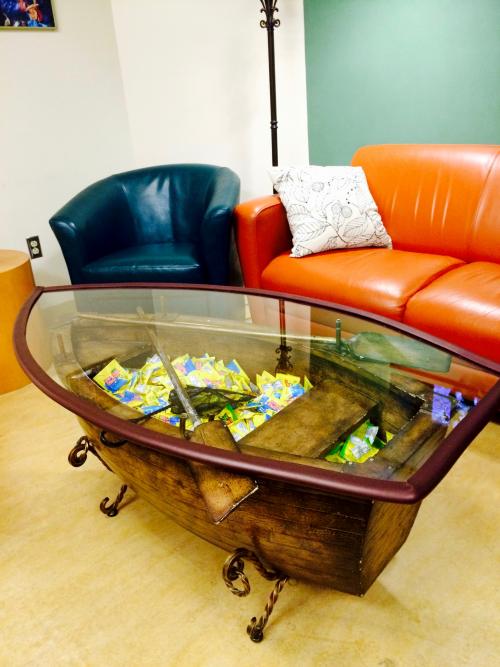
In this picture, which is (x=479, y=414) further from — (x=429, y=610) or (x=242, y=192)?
(x=242, y=192)

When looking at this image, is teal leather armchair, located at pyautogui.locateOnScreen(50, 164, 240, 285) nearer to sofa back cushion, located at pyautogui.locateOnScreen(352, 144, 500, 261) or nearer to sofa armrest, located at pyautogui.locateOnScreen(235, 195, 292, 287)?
sofa armrest, located at pyautogui.locateOnScreen(235, 195, 292, 287)

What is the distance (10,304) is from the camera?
6.77 feet

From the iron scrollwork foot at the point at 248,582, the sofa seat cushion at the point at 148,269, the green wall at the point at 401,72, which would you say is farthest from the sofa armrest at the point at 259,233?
the iron scrollwork foot at the point at 248,582

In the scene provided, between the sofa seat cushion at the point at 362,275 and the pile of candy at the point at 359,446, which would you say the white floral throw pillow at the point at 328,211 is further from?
the pile of candy at the point at 359,446

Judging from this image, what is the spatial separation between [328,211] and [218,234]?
461 millimetres

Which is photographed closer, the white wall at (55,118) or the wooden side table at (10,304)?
the wooden side table at (10,304)

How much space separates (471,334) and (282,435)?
2.65ft

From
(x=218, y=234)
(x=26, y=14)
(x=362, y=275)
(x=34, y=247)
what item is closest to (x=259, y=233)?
(x=218, y=234)

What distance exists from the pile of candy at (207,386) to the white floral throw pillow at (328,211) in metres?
0.89

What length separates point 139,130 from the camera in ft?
9.84

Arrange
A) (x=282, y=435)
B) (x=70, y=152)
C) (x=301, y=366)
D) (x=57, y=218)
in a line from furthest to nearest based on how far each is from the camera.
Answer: (x=70, y=152)
(x=57, y=218)
(x=301, y=366)
(x=282, y=435)

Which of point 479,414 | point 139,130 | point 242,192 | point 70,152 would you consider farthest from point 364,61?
point 479,414

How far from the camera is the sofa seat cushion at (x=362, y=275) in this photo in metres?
1.79

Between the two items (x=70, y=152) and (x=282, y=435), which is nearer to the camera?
(x=282, y=435)
